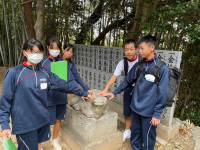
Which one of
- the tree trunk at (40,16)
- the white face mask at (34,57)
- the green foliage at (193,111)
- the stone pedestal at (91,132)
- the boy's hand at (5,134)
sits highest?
the tree trunk at (40,16)

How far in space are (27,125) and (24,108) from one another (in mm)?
200

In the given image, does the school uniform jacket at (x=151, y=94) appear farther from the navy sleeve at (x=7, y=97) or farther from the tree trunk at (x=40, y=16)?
the tree trunk at (x=40, y=16)

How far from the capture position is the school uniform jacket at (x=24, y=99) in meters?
1.51

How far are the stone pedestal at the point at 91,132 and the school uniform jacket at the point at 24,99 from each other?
744mm

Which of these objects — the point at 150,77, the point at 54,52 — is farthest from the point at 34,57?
the point at 150,77

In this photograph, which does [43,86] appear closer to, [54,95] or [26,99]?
[26,99]

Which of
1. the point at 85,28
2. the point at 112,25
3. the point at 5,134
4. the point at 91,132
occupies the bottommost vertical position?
the point at 91,132

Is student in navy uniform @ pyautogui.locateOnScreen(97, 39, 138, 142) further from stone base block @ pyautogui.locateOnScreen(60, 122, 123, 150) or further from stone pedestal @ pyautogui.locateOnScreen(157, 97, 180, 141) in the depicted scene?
stone pedestal @ pyautogui.locateOnScreen(157, 97, 180, 141)

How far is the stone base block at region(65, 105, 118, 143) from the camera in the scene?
88.1 inches

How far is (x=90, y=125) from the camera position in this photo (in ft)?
7.25

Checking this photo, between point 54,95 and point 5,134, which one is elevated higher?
point 54,95

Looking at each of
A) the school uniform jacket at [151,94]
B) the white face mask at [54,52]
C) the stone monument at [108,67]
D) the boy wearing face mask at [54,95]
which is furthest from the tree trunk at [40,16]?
the school uniform jacket at [151,94]

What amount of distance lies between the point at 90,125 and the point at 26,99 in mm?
1033

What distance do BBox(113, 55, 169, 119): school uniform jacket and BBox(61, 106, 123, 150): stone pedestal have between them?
1.92 ft
